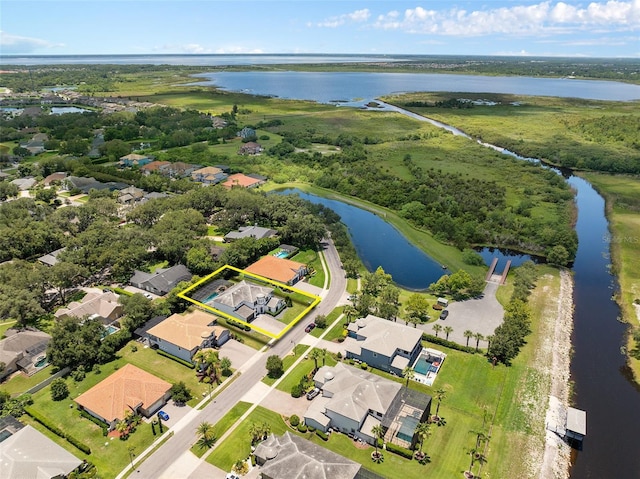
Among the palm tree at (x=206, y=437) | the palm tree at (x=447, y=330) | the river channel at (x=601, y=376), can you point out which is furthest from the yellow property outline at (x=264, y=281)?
the palm tree at (x=447, y=330)

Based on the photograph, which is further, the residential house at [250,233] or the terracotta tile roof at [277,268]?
the residential house at [250,233]

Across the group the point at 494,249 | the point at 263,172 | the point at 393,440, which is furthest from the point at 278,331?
the point at 263,172

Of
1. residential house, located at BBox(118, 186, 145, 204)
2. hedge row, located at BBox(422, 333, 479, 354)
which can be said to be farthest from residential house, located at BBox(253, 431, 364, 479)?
residential house, located at BBox(118, 186, 145, 204)

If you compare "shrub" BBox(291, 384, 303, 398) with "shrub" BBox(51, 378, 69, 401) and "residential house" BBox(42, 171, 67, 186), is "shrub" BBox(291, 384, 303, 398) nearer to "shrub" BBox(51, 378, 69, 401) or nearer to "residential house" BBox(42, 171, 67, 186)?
"shrub" BBox(51, 378, 69, 401)

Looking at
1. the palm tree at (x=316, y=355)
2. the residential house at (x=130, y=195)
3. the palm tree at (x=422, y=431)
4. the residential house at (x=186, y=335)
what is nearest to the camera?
the palm tree at (x=422, y=431)

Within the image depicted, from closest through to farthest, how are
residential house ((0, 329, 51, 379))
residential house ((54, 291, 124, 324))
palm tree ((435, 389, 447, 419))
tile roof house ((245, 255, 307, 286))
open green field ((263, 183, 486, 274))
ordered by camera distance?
palm tree ((435, 389, 447, 419)), residential house ((0, 329, 51, 379)), residential house ((54, 291, 124, 324)), tile roof house ((245, 255, 307, 286)), open green field ((263, 183, 486, 274))

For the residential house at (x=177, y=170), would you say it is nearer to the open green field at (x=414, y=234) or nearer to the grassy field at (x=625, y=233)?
the open green field at (x=414, y=234)

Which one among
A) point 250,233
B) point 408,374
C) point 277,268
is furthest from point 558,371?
point 250,233

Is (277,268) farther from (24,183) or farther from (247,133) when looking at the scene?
(247,133)
